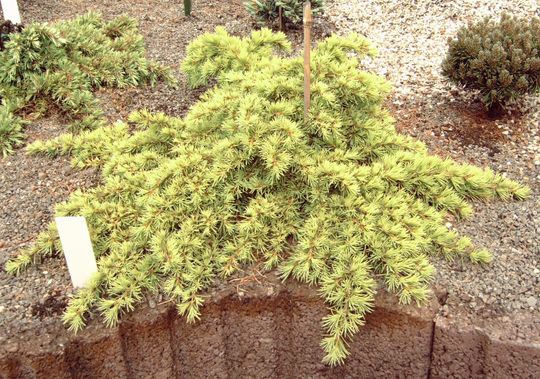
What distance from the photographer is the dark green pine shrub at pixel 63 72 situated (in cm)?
355

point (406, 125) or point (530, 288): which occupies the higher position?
point (406, 125)

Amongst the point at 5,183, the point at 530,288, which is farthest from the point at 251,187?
the point at 5,183

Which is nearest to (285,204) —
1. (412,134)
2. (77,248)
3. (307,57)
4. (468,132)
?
(307,57)

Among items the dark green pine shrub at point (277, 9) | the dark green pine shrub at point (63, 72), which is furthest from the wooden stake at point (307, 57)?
the dark green pine shrub at point (277, 9)

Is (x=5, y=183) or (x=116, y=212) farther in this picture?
(x=5, y=183)

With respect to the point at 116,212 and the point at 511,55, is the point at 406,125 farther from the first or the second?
the point at 116,212

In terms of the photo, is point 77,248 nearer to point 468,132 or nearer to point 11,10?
point 11,10

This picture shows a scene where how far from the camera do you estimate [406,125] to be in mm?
3562

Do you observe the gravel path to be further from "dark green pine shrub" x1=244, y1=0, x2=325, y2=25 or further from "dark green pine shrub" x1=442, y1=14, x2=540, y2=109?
"dark green pine shrub" x1=244, y1=0, x2=325, y2=25

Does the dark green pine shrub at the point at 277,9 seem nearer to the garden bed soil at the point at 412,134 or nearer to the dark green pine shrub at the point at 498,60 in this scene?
the garden bed soil at the point at 412,134

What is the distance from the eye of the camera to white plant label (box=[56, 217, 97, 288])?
221cm

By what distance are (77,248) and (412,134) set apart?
83.1 inches

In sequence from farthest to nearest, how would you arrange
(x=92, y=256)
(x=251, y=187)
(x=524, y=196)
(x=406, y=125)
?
(x=406, y=125)
(x=524, y=196)
(x=251, y=187)
(x=92, y=256)

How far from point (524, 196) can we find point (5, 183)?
9.08 feet
